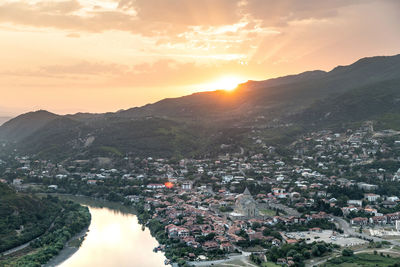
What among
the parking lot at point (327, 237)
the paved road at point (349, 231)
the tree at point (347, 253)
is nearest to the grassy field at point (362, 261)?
the tree at point (347, 253)

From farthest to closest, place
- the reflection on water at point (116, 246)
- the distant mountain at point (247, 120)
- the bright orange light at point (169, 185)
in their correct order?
the distant mountain at point (247, 120) → the bright orange light at point (169, 185) → the reflection on water at point (116, 246)

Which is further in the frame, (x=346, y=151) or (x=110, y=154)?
(x=110, y=154)

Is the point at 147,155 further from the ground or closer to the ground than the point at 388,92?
closer to the ground

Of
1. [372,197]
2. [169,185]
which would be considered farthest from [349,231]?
[169,185]

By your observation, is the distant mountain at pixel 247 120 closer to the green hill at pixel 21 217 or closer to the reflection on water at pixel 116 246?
the green hill at pixel 21 217

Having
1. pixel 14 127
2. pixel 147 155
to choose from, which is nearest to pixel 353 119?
pixel 147 155

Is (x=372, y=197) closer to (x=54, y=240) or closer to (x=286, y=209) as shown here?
(x=286, y=209)

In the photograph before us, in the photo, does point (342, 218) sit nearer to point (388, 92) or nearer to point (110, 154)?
point (110, 154)
